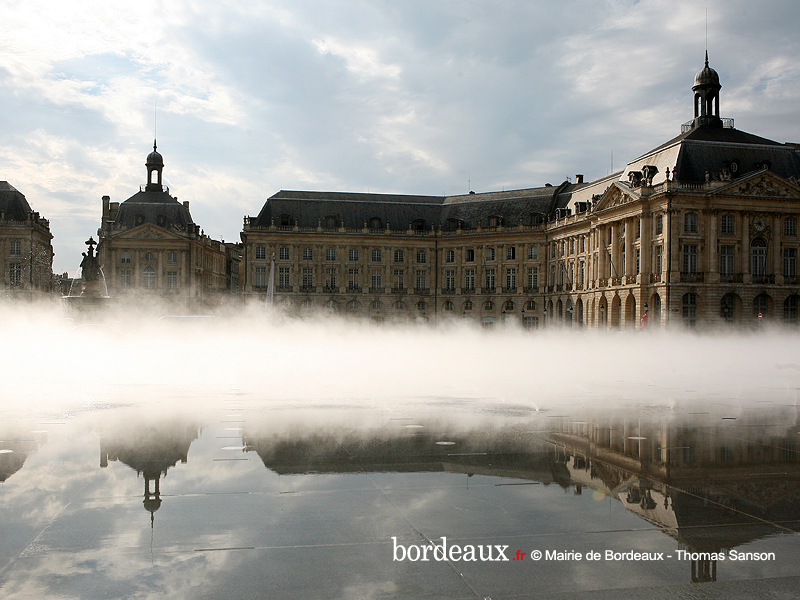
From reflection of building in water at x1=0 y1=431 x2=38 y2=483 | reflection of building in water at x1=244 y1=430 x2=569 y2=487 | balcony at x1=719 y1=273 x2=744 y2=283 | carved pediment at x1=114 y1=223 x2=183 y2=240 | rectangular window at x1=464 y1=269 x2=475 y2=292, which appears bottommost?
reflection of building in water at x1=244 y1=430 x2=569 y2=487

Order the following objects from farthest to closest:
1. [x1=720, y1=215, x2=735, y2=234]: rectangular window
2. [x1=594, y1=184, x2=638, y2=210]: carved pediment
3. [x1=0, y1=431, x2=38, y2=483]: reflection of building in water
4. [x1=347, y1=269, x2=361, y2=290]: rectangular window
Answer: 1. [x1=347, y1=269, x2=361, y2=290]: rectangular window
2. [x1=594, y1=184, x2=638, y2=210]: carved pediment
3. [x1=720, y1=215, x2=735, y2=234]: rectangular window
4. [x1=0, y1=431, x2=38, y2=483]: reflection of building in water

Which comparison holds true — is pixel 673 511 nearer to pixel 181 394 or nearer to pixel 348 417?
pixel 348 417

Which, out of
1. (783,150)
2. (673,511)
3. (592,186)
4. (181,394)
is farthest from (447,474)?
(592,186)

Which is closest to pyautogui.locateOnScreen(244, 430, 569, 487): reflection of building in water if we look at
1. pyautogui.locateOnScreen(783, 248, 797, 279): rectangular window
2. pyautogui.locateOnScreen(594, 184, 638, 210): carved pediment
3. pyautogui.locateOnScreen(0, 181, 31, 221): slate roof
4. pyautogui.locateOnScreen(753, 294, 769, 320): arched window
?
pyautogui.locateOnScreen(753, 294, 769, 320): arched window

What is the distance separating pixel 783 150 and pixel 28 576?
254ft

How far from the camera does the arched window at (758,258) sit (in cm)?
7038

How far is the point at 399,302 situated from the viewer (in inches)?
4035

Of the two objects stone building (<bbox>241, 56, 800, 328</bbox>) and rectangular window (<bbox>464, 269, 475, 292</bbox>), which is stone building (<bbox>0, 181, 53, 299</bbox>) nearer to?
stone building (<bbox>241, 56, 800, 328</bbox>)

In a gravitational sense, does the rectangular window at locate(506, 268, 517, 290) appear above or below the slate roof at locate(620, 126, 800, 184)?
below

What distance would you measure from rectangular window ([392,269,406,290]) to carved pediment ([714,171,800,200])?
44441mm

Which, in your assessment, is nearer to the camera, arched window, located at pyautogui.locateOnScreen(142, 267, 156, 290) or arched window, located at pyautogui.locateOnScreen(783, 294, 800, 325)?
arched window, located at pyautogui.locateOnScreen(783, 294, 800, 325)

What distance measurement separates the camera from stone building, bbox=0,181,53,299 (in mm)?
101100

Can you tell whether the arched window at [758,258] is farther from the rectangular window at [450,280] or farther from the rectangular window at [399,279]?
the rectangular window at [399,279]

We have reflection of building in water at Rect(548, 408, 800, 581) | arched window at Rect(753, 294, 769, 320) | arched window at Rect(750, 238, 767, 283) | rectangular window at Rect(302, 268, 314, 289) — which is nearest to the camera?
reflection of building in water at Rect(548, 408, 800, 581)
